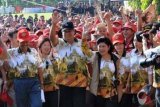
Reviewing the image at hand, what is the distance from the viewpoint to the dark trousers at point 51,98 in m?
8.27

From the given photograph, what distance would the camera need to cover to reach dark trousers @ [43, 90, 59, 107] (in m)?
8.27

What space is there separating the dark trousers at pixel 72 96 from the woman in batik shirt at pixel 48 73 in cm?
22

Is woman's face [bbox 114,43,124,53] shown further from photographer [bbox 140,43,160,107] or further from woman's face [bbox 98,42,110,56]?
photographer [bbox 140,43,160,107]

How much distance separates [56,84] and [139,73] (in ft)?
4.47

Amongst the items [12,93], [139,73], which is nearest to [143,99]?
[139,73]

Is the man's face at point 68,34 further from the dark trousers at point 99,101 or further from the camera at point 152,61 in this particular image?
the camera at point 152,61

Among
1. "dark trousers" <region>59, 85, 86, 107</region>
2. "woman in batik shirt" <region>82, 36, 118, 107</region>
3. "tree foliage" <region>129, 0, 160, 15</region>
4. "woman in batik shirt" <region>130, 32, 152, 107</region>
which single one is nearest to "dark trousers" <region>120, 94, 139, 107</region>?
"woman in batik shirt" <region>130, 32, 152, 107</region>

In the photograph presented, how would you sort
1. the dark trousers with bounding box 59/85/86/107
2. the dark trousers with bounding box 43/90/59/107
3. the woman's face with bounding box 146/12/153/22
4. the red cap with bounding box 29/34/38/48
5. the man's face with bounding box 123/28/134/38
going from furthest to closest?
the woman's face with bounding box 146/12/153/22 → the man's face with bounding box 123/28/134/38 → the red cap with bounding box 29/34/38/48 → the dark trousers with bounding box 43/90/59/107 → the dark trousers with bounding box 59/85/86/107

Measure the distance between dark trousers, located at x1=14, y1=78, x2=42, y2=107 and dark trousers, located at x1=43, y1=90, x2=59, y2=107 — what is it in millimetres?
270

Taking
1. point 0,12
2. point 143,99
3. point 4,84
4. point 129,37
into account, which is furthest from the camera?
point 0,12

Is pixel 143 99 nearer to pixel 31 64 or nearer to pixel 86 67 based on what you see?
pixel 86 67

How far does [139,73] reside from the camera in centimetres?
827

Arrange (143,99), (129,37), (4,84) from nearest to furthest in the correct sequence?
(143,99)
(4,84)
(129,37)

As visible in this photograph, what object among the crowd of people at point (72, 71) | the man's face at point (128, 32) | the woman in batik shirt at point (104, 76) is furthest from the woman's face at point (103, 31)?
the woman in batik shirt at point (104, 76)
